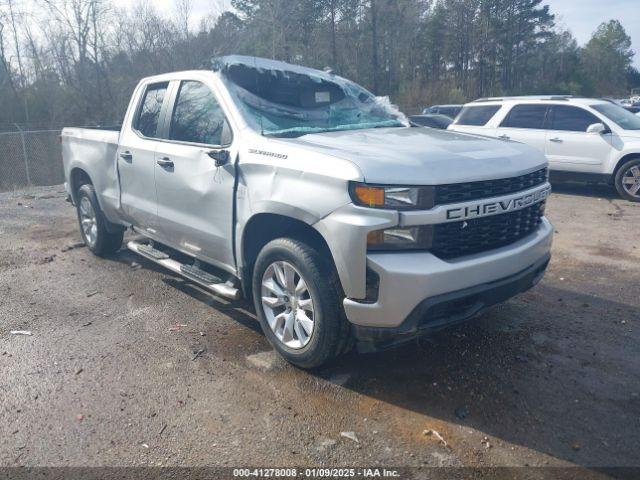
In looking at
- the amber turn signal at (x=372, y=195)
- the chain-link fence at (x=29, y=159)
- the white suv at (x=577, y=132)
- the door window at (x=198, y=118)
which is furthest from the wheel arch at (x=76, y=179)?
the chain-link fence at (x=29, y=159)

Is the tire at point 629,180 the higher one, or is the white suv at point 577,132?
the white suv at point 577,132

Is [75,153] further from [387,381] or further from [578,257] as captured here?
[578,257]

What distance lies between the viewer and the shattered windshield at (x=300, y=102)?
419cm

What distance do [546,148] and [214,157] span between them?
26.8 ft

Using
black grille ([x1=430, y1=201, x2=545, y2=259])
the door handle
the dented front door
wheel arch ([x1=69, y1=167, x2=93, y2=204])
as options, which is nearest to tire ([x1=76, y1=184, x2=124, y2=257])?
wheel arch ([x1=69, y1=167, x2=93, y2=204])

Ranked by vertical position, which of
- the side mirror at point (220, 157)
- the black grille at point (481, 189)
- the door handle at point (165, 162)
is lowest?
the black grille at point (481, 189)

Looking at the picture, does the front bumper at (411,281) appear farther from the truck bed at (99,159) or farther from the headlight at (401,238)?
the truck bed at (99,159)

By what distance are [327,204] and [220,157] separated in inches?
44.6

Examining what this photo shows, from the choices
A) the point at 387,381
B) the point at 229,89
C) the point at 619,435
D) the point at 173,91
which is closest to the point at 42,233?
the point at 173,91

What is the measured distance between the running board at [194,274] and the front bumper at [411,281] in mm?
1275

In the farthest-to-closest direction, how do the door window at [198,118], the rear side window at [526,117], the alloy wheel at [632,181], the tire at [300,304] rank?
the rear side window at [526,117] → the alloy wheel at [632,181] → the door window at [198,118] → the tire at [300,304]

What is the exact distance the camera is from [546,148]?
1037cm

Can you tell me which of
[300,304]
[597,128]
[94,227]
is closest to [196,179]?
[300,304]

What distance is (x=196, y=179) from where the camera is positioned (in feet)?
14.1
